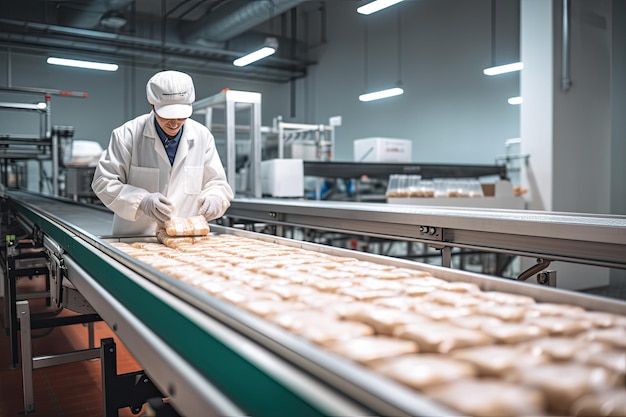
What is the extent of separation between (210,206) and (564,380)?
6.86 feet

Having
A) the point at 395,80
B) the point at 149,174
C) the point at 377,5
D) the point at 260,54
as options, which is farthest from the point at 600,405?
the point at 395,80

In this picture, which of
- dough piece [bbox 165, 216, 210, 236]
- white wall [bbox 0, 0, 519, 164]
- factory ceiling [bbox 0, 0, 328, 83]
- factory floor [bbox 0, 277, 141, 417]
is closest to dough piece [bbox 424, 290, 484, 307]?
dough piece [bbox 165, 216, 210, 236]

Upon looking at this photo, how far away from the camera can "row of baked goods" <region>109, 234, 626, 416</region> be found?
68 cm

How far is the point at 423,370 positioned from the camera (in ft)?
2.40

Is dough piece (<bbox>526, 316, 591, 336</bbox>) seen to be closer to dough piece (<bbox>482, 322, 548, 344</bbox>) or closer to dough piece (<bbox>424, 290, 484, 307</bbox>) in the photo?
dough piece (<bbox>482, 322, 548, 344</bbox>)

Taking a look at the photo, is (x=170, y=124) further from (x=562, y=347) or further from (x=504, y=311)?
(x=562, y=347)

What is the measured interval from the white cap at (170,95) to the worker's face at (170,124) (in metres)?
0.06

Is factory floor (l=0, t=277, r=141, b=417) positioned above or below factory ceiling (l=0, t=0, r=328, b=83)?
below

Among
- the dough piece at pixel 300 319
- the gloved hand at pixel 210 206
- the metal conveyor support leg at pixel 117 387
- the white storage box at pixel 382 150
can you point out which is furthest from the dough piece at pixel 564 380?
the white storage box at pixel 382 150

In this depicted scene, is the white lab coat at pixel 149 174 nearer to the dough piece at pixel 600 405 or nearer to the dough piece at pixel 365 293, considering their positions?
Result: the dough piece at pixel 365 293

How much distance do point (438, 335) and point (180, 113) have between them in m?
1.87

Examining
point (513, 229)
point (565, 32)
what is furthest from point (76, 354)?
point (565, 32)

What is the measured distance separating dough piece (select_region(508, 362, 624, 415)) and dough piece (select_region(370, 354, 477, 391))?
0.07 m

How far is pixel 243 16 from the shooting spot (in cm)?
972
